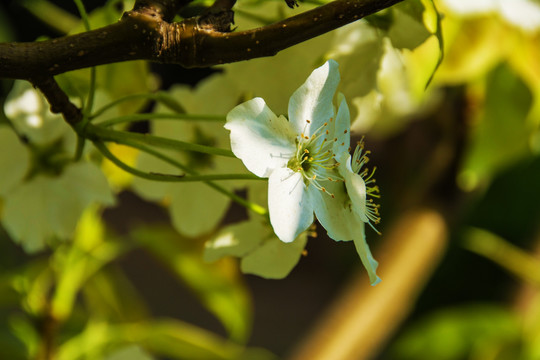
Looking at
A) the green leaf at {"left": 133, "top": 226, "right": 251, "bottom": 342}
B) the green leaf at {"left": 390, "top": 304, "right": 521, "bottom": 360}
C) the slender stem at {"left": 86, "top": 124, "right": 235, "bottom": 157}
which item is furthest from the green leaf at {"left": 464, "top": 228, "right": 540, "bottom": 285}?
the slender stem at {"left": 86, "top": 124, "right": 235, "bottom": 157}

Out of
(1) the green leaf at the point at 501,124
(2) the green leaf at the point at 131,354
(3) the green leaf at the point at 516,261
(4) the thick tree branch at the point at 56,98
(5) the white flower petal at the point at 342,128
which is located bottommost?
(3) the green leaf at the point at 516,261

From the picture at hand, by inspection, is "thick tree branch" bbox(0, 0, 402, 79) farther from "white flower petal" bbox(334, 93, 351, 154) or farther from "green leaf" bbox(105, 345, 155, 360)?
"green leaf" bbox(105, 345, 155, 360)

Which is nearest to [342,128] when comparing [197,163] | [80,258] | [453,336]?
[197,163]

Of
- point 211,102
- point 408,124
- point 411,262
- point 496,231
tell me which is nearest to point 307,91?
point 211,102

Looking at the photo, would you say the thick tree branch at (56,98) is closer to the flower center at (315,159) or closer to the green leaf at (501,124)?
the flower center at (315,159)

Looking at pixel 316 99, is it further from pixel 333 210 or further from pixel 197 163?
pixel 197 163

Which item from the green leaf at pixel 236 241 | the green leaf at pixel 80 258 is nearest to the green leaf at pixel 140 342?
the green leaf at pixel 80 258
